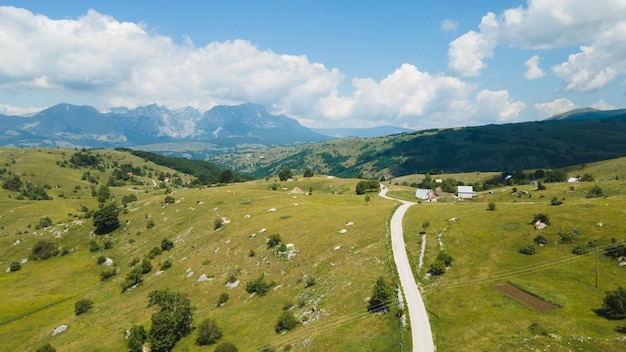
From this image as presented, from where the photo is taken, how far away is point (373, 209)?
10644cm

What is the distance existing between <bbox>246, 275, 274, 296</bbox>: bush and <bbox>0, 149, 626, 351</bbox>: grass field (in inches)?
61.9

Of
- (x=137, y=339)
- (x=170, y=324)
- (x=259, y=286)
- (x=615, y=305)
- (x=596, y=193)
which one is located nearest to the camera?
(x=615, y=305)

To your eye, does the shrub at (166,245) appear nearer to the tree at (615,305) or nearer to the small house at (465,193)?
the tree at (615,305)

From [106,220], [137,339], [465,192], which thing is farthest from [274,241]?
[465,192]

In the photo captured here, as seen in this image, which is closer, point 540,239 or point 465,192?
point 540,239

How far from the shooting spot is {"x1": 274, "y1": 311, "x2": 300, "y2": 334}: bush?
2063 inches

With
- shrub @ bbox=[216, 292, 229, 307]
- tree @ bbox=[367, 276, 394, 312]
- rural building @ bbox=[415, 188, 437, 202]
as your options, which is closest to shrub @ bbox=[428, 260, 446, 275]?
tree @ bbox=[367, 276, 394, 312]

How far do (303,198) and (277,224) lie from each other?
134ft

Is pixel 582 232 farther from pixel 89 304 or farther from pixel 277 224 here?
pixel 89 304

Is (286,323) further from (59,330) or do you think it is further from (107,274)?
(107,274)

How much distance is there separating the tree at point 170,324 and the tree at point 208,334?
5.41 m

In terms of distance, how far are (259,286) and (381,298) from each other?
1100 inches

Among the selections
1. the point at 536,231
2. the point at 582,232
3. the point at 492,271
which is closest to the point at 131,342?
the point at 492,271

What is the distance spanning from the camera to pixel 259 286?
222 ft
